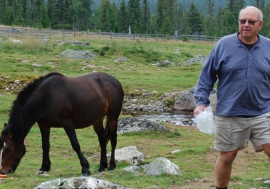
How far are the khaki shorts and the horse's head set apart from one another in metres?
3.93

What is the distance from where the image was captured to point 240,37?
5.41m

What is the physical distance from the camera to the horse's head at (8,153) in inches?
309

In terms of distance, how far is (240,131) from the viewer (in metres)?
5.41

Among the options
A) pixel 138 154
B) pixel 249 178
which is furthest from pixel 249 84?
pixel 138 154

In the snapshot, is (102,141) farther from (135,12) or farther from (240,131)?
(135,12)

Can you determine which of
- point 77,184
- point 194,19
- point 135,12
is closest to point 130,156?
point 77,184

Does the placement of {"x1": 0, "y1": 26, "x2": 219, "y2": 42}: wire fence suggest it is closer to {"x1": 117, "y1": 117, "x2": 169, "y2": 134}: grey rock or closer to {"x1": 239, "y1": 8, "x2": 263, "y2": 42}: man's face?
{"x1": 117, "y1": 117, "x2": 169, "y2": 134}: grey rock

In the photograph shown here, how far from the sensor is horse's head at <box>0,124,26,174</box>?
25.7 feet

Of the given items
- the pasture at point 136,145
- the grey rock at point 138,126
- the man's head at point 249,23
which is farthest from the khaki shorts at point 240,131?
the grey rock at point 138,126

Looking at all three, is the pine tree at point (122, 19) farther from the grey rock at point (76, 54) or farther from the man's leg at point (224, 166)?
the man's leg at point (224, 166)

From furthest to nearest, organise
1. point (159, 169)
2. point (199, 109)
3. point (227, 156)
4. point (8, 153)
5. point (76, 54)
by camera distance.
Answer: point (76, 54) → point (8, 153) → point (159, 169) → point (227, 156) → point (199, 109)

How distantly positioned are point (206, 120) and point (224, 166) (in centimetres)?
63

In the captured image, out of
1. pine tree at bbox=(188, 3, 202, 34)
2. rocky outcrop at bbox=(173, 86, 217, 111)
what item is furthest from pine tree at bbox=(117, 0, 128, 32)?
rocky outcrop at bbox=(173, 86, 217, 111)

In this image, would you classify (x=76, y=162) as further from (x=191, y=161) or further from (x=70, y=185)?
(x=70, y=185)
